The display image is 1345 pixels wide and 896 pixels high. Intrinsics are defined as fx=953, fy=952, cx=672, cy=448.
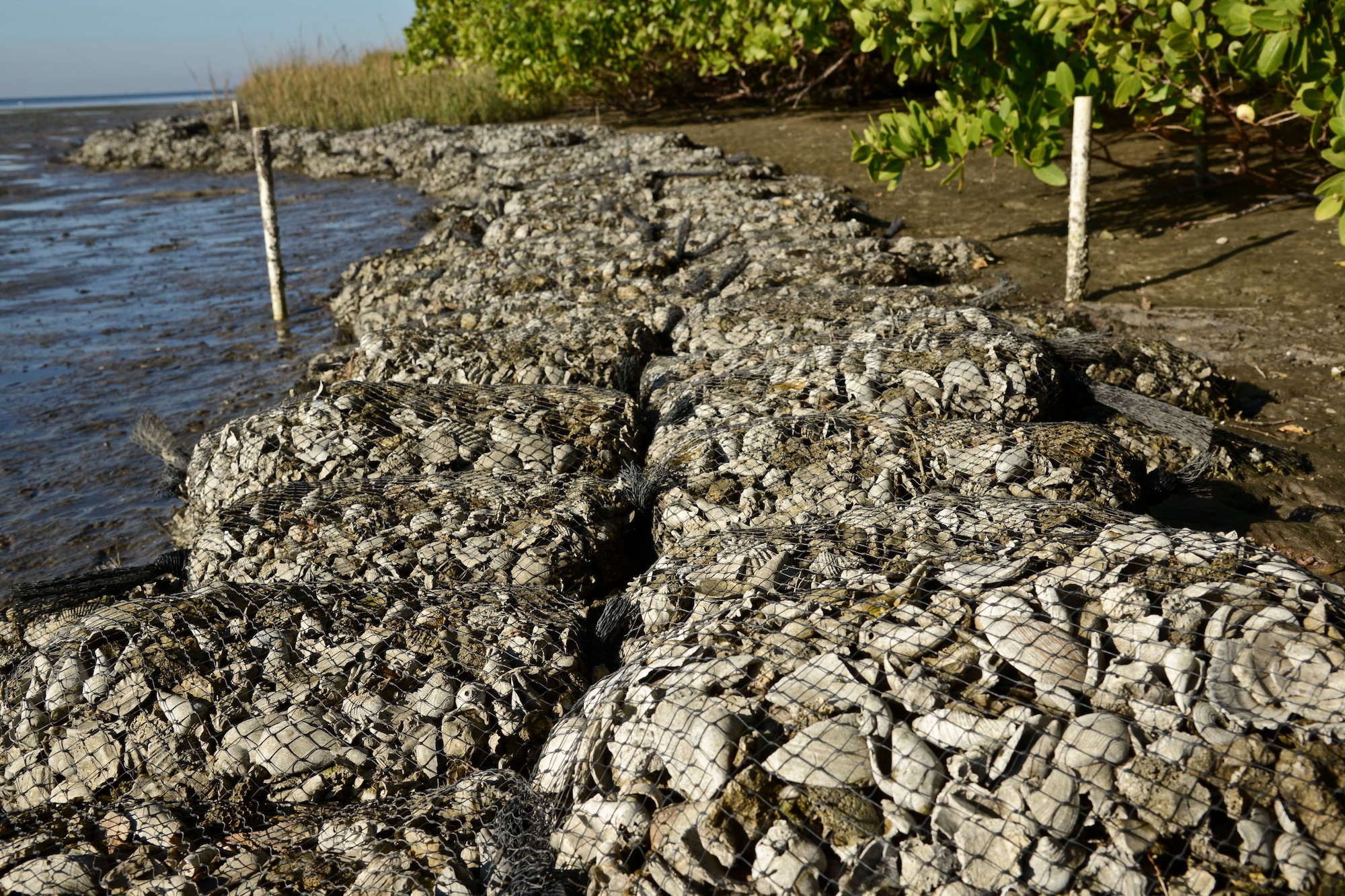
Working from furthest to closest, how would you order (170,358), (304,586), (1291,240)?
(170,358) < (1291,240) < (304,586)

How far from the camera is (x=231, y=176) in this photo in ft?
58.0

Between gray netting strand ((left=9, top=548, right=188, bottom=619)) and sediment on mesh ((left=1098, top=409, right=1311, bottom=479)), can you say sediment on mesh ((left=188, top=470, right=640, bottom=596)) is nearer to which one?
gray netting strand ((left=9, top=548, right=188, bottom=619))

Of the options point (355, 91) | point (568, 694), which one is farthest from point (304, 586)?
point (355, 91)

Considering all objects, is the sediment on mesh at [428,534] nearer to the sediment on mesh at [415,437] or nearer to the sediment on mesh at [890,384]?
the sediment on mesh at [415,437]

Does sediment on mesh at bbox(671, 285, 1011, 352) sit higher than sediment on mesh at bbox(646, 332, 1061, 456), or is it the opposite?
sediment on mesh at bbox(671, 285, 1011, 352)

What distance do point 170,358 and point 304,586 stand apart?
5165 mm

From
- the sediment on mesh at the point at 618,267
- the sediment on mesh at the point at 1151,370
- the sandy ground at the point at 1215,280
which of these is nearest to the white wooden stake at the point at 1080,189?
the sandy ground at the point at 1215,280

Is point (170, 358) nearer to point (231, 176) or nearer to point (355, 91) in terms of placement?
point (231, 176)

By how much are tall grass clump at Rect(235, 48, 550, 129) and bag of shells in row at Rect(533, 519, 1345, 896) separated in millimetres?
17781

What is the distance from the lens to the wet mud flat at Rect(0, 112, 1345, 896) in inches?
69.3

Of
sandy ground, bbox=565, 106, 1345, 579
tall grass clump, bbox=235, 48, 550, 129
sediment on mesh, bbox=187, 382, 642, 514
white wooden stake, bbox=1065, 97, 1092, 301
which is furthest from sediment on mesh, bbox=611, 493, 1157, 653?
tall grass clump, bbox=235, 48, 550, 129

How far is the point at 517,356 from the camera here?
175 inches

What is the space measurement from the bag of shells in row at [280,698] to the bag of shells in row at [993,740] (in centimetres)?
33

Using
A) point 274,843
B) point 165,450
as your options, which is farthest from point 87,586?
point 274,843
